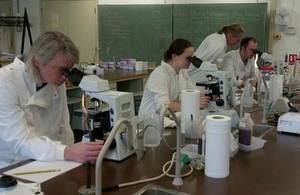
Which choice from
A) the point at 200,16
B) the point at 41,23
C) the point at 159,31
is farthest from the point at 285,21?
the point at 41,23

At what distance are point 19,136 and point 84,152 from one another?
36cm

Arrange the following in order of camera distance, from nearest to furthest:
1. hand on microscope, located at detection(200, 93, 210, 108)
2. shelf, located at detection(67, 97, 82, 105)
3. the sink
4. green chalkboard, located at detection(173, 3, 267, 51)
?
1. the sink
2. hand on microscope, located at detection(200, 93, 210, 108)
3. shelf, located at detection(67, 97, 82, 105)
4. green chalkboard, located at detection(173, 3, 267, 51)

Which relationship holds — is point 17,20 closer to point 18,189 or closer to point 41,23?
point 41,23

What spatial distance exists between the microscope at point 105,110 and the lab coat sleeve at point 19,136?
0.19m

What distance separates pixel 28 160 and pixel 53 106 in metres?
0.43

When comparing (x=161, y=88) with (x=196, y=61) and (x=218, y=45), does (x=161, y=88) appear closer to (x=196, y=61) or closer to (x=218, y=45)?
(x=196, y=61)

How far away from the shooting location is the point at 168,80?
292 centimetres

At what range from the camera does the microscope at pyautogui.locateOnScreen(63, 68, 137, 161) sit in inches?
65.1

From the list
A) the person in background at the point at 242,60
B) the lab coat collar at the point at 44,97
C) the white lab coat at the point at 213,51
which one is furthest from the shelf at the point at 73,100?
the lab coat collar at the point at 44,97

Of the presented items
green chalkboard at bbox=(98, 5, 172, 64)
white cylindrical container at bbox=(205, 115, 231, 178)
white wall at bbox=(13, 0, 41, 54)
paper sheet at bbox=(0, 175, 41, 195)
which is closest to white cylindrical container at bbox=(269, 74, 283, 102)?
white cylindrical container at bbox=(205, 115, 231, 178)

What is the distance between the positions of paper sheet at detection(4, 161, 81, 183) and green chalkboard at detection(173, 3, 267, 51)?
14.6 feet

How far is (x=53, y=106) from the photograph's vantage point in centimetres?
208

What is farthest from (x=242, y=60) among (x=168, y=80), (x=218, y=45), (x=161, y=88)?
(x=161, y=88)

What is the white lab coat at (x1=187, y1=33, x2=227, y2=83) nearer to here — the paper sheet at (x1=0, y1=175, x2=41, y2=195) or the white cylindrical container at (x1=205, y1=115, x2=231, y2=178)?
the white cylindrical container at (x1=205, y1=115, x2=231, y2=178)
